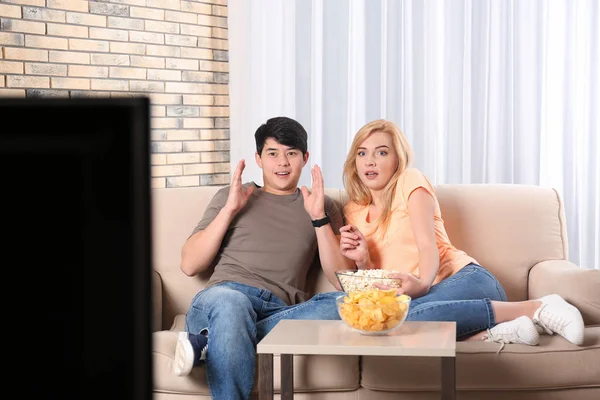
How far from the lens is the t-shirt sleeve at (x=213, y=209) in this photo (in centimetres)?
293

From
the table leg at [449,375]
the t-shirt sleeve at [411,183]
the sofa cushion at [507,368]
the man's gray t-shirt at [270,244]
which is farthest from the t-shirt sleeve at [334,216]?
the table leg at [449,375]

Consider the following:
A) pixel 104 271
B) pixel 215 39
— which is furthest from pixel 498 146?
pixel 104 271

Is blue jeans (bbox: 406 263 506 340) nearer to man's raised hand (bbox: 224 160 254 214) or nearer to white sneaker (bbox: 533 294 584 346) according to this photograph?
white sneaker (bbox: 533 294 584 346)

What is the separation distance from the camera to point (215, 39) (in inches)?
170

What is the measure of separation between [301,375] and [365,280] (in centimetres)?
37

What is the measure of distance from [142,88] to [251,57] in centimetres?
68

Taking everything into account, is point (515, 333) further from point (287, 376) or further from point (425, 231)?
point (287, 376)

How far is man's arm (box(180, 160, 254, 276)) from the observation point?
9.31ft

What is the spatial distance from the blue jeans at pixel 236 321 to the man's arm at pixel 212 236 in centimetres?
14

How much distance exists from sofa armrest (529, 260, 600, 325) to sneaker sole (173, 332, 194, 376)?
1310mm

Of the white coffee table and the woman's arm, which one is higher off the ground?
the woman's arm

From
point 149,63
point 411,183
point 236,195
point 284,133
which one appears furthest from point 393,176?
point 149,63

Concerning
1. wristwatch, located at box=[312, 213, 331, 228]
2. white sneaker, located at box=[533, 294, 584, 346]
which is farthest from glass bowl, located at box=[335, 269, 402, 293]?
white sneaker, located at box=[533, 294, 584, 346]

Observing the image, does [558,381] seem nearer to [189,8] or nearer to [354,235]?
[354,235]
